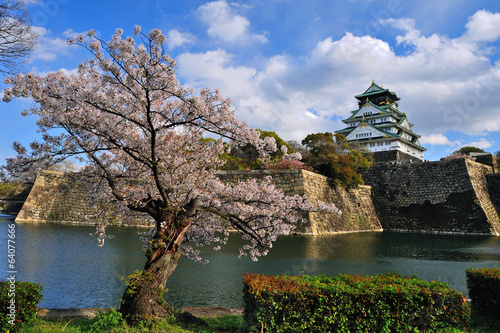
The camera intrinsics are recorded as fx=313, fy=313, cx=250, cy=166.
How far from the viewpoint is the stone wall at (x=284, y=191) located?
77.4ft

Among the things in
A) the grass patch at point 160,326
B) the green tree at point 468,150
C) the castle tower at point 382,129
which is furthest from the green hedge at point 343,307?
the green tree at point 468,150

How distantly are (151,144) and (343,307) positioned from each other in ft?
12.2

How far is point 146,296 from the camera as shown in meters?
4.62

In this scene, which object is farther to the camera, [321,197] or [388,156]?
[388,156]

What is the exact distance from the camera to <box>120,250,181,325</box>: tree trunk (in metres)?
4.53

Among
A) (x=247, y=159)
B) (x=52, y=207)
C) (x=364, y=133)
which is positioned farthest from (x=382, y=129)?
(x=52, y=207)

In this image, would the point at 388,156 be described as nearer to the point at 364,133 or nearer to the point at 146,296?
the point at 364,133

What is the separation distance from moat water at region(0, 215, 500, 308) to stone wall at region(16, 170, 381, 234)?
6.46 meters

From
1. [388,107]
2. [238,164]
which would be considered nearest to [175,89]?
[238,164]

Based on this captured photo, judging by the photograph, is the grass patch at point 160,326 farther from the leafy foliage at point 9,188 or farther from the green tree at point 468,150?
the green tree at point 468,150

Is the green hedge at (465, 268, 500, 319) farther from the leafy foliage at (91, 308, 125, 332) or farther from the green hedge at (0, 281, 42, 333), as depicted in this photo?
the green hedge at (0, 281, 42, 333)

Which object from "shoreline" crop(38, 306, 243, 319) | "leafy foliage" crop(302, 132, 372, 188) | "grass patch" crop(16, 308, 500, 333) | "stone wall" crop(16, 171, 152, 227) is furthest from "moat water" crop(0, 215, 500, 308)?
"leafy foliage" crop(302, 132, 372, 188)

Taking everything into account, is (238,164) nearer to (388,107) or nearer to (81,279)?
(81,279)

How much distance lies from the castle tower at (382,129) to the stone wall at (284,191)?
20.5 m
